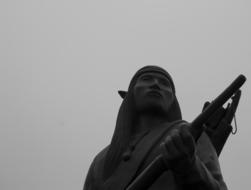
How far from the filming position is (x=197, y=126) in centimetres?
472

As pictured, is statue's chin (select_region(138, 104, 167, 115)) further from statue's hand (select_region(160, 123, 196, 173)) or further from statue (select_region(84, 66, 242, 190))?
statue's hand (select_region(160, 123, 196, 173))

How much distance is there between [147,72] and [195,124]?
2.41m

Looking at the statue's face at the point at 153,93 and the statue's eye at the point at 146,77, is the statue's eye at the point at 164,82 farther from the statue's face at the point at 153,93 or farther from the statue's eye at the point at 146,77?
the statue's eye at the point at 146,77

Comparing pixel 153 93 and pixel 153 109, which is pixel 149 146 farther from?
pixel 153 93

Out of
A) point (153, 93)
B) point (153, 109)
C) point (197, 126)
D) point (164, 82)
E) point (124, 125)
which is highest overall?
point (164, 82)

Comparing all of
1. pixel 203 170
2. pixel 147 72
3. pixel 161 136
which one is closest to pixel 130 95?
pixel 147 72

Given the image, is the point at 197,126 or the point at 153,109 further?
the point at 153,109

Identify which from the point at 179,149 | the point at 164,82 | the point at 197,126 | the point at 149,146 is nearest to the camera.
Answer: the point at 179,149

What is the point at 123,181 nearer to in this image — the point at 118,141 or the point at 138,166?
the point at 138,166

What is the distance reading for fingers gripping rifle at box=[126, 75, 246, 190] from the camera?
15.1ft

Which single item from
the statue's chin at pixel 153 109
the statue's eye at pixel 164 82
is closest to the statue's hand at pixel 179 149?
the statue's chin at pixel 153 109

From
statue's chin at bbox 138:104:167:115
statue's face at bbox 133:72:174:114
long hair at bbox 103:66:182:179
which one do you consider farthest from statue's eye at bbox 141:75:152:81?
statue's chin at bbox 138:104:167:115

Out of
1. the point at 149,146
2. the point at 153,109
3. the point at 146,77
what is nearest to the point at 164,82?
the point at 146,77

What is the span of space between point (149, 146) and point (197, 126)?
1.45m
